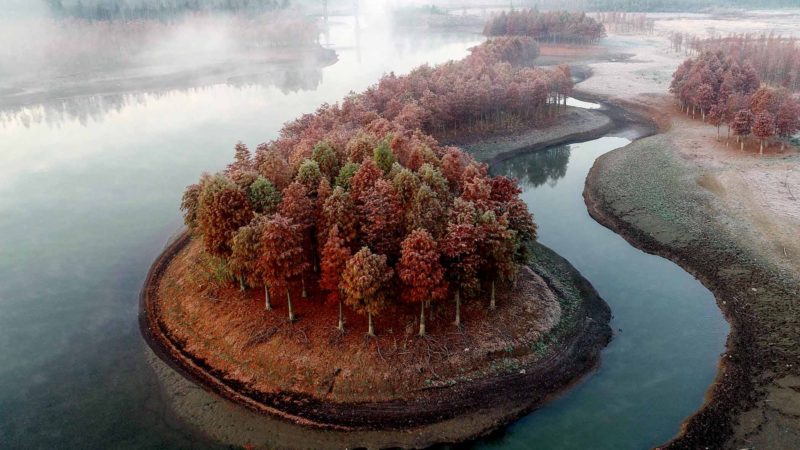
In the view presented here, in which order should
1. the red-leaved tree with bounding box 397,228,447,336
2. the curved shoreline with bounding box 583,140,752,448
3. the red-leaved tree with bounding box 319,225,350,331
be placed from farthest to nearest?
the red-leaved tree with bounding box 319,225,350,331
the red-leaved tree with bounding box 397,228,447,336
the curved shoreline with bounding box 583,140,752,448

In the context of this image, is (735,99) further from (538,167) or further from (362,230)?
(362,230)

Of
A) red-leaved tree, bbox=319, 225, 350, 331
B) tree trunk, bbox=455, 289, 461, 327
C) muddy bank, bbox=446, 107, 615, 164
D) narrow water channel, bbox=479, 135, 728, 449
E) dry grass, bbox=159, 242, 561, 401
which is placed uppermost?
red-leaved tree, bbox=319, 225, 350, 331

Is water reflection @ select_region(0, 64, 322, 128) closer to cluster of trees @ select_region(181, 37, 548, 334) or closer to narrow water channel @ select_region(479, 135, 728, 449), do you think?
cluster of trees @ select_region(181, 37, 548, 334)

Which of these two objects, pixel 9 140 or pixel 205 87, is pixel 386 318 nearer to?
pixel 9 140

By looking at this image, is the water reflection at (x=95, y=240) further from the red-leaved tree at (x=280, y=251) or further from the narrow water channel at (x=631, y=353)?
the narrow water channel at (x=631, y=353)

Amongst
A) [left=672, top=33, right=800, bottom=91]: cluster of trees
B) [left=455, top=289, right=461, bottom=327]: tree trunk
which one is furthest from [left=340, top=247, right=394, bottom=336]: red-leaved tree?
[left=672, top=33, right=800, bottom=91]: cluster of trees

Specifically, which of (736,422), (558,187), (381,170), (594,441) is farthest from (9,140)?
(736,422)

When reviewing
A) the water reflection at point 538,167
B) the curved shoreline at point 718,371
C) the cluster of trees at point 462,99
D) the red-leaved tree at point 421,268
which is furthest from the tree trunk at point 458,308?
the water reflection at point 538,167
